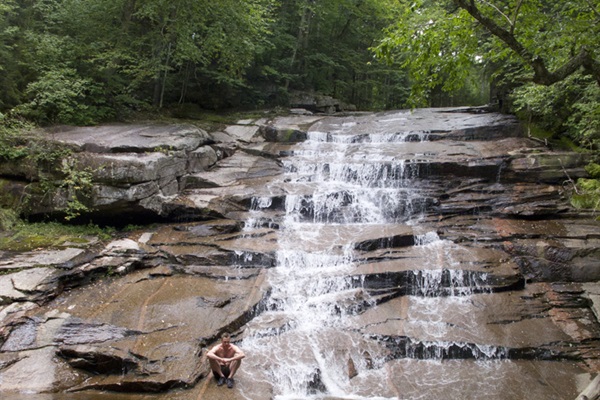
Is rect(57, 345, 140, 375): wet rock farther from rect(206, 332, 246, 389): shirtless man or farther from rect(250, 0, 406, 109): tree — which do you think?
rect(250, 0, 406, 109): tree

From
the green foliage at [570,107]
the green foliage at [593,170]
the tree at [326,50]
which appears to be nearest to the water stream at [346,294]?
the green foliage at [570,107]

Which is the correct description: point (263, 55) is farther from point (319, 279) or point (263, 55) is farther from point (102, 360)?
point (102, 360)

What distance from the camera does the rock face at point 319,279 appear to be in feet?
23.2

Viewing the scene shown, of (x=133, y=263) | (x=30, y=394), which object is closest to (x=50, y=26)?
(x=133, y=263)

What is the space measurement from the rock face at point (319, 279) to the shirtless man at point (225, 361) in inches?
9.2

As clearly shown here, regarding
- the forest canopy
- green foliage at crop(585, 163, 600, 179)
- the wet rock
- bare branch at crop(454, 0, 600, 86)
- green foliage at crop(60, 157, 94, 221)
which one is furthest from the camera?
green foliage at crop(585, 163, 600, 179)

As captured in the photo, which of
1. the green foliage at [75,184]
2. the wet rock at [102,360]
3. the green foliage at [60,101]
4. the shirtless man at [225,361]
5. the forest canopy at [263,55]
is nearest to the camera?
the shirtless man at [225,361]

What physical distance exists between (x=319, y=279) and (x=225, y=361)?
339 cm

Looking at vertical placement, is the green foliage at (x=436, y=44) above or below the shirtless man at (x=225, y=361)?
above

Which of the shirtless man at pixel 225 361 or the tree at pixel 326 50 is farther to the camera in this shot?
the tree at pixel 326 50

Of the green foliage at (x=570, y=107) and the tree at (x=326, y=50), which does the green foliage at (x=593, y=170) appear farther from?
the tree at (x=326, y=50)

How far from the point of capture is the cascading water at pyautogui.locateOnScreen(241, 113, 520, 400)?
7.21 m

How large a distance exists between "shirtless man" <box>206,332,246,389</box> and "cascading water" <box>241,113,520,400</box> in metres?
0.44

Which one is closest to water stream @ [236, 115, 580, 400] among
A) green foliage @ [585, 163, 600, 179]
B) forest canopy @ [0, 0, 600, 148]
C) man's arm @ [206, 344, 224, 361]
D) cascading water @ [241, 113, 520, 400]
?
cascading water @ [241, 113, 520, 400]
